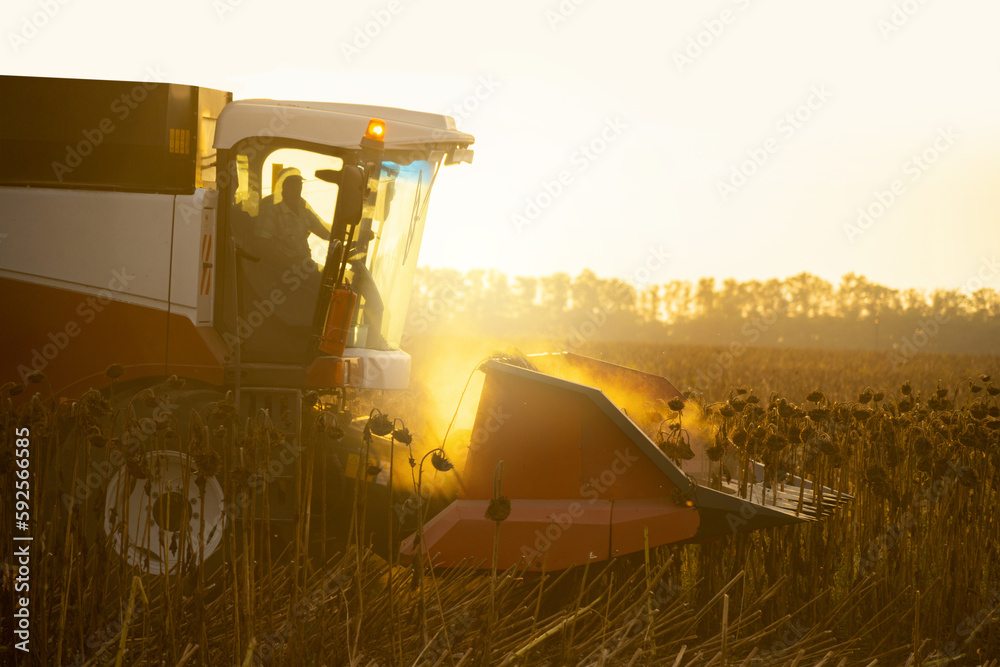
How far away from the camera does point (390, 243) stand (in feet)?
14.5

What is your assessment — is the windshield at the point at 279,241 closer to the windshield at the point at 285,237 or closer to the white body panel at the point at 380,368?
the windshield at the point at 285,237

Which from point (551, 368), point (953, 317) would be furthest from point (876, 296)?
point (551, 368)

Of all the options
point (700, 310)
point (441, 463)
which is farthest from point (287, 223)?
point (700, 310)

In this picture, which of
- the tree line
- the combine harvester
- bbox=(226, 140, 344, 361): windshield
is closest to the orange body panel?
the combine harvester

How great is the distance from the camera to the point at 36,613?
2326mm

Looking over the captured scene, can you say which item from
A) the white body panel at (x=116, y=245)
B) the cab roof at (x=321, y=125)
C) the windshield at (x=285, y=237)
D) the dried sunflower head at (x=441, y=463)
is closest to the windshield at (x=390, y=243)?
the windshield at (x=285, y=237)

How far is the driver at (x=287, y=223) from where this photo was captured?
4.20 m

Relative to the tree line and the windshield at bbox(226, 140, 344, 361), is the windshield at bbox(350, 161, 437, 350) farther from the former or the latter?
the tree line

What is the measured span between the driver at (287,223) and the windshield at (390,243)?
265mm

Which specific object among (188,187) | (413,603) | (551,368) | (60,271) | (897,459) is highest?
(188,187)

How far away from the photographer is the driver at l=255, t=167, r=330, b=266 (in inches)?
165

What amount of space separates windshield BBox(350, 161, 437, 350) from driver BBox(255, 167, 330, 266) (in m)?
0.27

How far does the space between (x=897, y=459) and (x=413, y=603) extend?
210 cm

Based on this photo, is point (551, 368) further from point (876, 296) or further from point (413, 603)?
point (876, 296)
